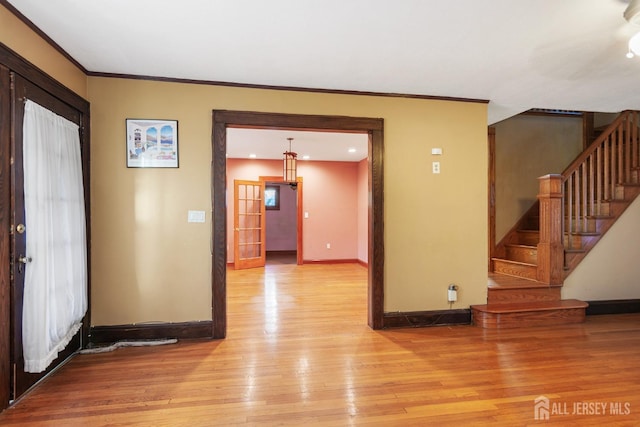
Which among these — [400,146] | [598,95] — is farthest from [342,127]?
[598,95]

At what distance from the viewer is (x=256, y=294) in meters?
4.96

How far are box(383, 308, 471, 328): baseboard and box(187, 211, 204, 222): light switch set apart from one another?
211 centimetres

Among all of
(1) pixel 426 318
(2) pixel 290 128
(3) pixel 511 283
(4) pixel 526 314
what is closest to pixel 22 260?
(2) pixel 290 128

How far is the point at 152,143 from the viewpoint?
3.07m

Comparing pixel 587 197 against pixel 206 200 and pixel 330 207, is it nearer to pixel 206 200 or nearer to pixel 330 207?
pixel 206 200

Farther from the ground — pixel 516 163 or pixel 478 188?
pixel 516 163

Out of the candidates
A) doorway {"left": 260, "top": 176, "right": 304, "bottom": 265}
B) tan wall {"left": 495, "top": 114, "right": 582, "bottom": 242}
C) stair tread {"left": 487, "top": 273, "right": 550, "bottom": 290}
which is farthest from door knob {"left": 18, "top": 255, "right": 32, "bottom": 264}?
doorway {"left": 260, "top": 176, "right": 304, "bottom": 265}

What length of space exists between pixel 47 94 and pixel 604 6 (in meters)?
3.72

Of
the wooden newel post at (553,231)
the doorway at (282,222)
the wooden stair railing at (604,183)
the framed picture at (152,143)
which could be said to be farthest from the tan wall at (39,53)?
the doorway at (282,222)

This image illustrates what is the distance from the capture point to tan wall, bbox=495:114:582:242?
17.3 ft

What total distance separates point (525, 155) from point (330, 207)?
13.6 feet

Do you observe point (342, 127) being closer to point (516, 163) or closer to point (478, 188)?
point (478, 188)

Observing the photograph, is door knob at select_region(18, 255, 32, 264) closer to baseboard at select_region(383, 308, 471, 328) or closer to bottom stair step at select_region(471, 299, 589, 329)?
baseboard at select_region(383, 308, 471, 328)

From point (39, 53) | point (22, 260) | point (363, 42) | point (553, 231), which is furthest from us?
point (553, 231)
